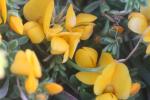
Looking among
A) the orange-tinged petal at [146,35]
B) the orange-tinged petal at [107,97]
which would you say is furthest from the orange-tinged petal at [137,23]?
the orange-tinged petal at [107,97]

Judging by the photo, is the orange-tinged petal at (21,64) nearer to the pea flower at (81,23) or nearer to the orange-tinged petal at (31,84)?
the orange-tinged petal at (31,84)

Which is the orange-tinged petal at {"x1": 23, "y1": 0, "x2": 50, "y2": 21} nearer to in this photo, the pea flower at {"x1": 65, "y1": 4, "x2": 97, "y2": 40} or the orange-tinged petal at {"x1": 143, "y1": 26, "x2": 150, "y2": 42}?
the pea flower at {"x1": 65, "y1": 4, "x2": 97, "y2": 40}

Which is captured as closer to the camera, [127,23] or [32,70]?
[32,70]

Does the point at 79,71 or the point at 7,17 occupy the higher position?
the point at 7,17

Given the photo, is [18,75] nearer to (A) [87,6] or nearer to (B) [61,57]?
(B) [61,57]

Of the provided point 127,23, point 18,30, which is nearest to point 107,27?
point 127,23

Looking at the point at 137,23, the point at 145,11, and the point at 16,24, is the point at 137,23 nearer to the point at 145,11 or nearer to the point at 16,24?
the point at 145,11
